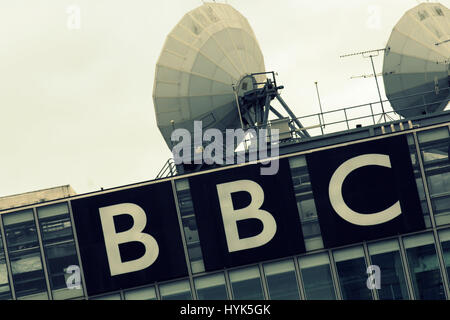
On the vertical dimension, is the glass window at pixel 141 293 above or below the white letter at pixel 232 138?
below

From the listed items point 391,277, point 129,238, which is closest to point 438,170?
point 391,277

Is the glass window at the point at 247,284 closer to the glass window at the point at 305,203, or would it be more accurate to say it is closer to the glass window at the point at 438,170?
the glass window at the point at 305,203

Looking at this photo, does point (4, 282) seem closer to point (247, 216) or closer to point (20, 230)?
point (20, 230)

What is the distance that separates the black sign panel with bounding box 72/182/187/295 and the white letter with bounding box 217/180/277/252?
2.64 metres

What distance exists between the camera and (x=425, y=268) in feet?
122

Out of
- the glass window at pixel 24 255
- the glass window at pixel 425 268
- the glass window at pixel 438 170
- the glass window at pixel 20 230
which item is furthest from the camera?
the glass window at pixel 20 230

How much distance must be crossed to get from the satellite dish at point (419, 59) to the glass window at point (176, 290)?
1953 cm

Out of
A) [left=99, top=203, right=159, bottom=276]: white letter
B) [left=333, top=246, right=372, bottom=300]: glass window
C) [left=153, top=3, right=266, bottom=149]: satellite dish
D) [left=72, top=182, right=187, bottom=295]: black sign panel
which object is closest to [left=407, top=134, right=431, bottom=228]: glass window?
[left=333, top=246, right=372, bottom=300]: glass window

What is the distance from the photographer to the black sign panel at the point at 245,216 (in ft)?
123

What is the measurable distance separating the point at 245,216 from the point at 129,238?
6248 mm
